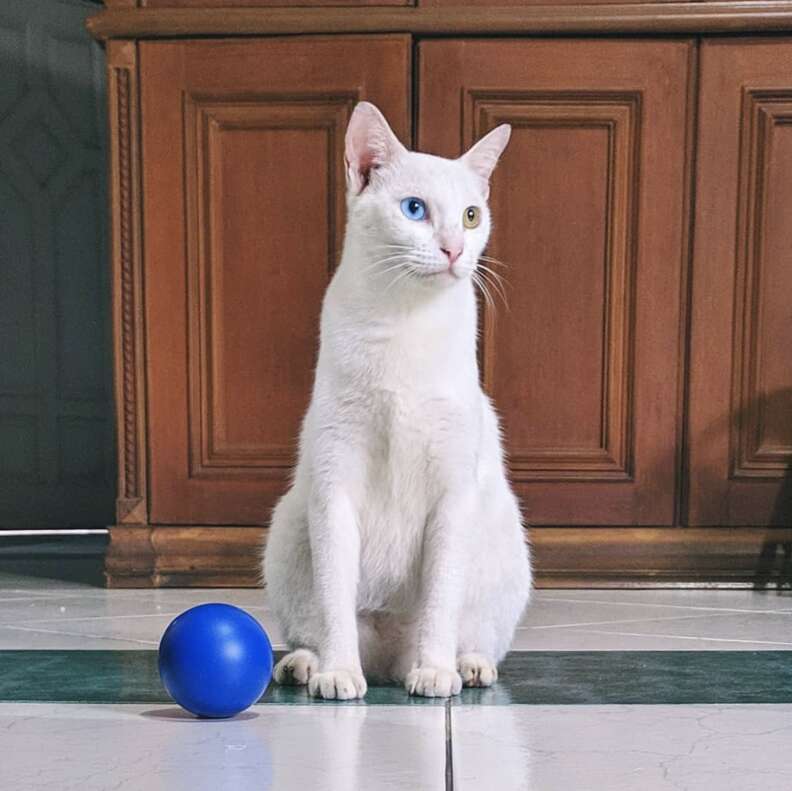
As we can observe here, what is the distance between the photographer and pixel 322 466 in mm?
1643

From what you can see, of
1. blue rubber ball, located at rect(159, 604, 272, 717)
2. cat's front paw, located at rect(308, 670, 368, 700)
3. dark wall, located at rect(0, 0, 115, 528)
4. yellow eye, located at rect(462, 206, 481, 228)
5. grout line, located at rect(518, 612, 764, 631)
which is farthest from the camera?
dark wall, located at rect(0, 0, 115, 528)

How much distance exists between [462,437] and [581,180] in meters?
1.11

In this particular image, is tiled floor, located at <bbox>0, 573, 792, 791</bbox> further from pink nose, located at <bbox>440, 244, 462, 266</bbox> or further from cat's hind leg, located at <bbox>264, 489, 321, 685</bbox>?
pink nose, located at <bbox>440, 244, 462, 266</bbox>

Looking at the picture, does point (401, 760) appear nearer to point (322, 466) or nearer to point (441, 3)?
point (322, 466)

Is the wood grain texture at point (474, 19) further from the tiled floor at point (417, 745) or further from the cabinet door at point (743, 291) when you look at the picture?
the tiled floor at point (417, 745)

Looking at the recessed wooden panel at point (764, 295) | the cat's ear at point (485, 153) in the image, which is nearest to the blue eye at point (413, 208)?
the cat's ear at point (485, 153)

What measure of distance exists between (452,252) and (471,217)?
0.10m

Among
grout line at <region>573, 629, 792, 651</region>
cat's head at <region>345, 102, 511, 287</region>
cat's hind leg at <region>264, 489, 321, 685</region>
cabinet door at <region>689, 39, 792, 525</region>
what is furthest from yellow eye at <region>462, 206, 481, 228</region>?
cabinet door at <region>689, 39, 792, 525</region>

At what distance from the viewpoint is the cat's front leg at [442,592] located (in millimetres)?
1579

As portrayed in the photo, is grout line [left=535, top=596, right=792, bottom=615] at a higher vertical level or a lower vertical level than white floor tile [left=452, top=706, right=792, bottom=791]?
lower

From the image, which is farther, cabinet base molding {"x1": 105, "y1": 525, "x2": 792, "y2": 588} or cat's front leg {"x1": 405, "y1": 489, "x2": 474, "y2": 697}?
cabinet base molding {"x1": 105, "y1": 525, "x2": 792, "y2": 588}

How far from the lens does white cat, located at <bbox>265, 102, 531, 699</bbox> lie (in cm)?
160

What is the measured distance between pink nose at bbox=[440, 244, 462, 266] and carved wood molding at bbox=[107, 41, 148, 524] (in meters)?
1.20

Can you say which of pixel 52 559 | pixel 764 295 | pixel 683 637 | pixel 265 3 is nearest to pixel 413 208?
pixel 683 637
